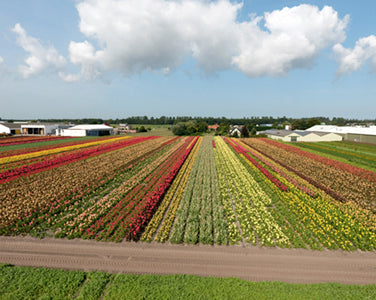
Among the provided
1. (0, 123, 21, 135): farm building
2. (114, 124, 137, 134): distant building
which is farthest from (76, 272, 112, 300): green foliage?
(0, 123, 21, 135): farm building

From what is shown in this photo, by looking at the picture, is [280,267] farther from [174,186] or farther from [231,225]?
[174,186]

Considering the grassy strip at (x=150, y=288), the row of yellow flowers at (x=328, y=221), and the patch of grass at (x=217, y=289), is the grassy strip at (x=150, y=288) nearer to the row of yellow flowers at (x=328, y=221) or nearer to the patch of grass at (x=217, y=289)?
the patch of grass at (x=217, y=289)

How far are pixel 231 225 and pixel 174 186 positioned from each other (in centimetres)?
858

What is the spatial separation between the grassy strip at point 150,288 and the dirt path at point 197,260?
60 cm

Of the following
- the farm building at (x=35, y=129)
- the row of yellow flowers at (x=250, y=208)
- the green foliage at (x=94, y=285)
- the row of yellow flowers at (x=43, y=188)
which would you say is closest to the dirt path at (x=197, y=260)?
the green foliage at (x=94, y=285)

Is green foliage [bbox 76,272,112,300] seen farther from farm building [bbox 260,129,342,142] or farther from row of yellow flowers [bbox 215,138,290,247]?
farm building [bbox 260,129,342,142]

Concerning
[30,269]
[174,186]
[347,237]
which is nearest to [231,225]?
[347,237]

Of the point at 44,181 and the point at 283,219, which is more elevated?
the point at 44,181

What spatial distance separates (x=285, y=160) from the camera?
34062mm

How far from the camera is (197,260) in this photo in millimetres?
9414

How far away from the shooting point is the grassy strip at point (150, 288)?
7164mm

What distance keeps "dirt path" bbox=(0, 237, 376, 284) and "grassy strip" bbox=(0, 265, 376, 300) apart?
597 mm

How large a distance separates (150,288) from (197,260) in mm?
2802

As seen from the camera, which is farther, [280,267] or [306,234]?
[306,234]
